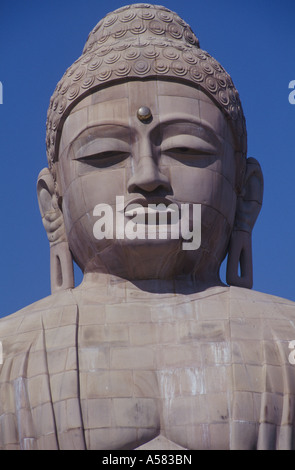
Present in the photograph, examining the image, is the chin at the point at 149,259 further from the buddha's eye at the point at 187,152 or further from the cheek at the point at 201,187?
the buddha's eye at the point at 187,152

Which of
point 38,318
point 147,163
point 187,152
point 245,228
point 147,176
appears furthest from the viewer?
point 245,228

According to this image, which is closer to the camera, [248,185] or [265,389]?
[265,389]

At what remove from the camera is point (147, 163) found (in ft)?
60.7

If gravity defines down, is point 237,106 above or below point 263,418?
above

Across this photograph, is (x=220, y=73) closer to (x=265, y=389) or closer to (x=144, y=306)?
(x=144, y=306)

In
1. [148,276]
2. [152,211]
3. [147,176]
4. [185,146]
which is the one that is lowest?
[148,276]

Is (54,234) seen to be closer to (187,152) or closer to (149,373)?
(187,152)

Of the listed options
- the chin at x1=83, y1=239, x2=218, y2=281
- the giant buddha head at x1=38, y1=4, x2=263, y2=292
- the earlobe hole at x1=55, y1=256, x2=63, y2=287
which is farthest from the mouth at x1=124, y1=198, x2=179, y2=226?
the earlobe hole at x1=55, y1=256, x2=63, y2=287

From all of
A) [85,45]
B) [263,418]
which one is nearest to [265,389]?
[263,418]

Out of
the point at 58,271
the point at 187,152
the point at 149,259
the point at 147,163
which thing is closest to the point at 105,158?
the point at 147,163

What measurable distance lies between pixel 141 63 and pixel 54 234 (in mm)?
3050

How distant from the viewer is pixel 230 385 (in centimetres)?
1736

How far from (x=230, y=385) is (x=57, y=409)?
2379 mm

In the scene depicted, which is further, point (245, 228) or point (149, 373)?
point (245, 228)
